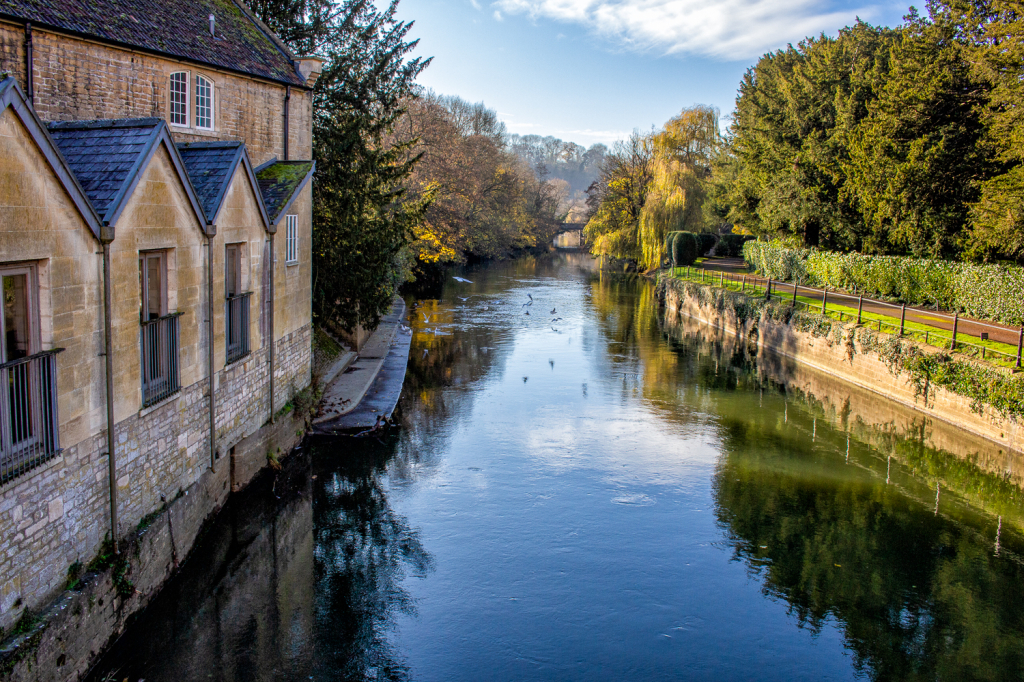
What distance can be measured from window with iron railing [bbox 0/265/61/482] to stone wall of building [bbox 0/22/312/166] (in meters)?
5.36

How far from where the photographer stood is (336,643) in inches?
336

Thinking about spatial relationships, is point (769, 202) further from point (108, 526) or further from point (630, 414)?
point (108, 526)

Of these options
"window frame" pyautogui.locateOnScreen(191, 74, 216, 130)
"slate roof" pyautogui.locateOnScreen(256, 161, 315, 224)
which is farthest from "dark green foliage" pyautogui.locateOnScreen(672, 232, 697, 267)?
"window frame" pyautogui.locateOnScreen(191, 74, 216, 130)

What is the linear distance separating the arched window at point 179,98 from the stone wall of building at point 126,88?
15cm

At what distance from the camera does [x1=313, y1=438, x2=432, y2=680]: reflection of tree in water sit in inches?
328

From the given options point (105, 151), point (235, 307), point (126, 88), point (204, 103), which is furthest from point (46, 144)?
point (204, 103)

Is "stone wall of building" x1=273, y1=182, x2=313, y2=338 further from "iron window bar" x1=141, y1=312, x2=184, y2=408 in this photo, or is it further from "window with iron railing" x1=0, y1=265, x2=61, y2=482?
"window with iron railing" x1=0, y1=265, x2=61, y2=482

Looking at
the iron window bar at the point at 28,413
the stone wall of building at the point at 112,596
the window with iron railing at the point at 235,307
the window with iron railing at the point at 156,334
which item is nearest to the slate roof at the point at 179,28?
the window with iron railing at the point at 235,307

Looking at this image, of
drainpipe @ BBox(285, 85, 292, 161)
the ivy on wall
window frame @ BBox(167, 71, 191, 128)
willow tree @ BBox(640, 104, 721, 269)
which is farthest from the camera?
willow tree @ BBox(640, 104, 721, 269)

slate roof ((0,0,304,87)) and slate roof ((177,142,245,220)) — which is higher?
slate roof ((0,0,304,87))

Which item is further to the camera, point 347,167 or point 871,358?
point 871,358

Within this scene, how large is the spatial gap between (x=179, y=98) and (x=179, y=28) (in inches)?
58.6

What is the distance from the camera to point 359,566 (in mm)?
10484

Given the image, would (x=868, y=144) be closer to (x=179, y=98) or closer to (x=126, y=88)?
(x=179, y=98)
